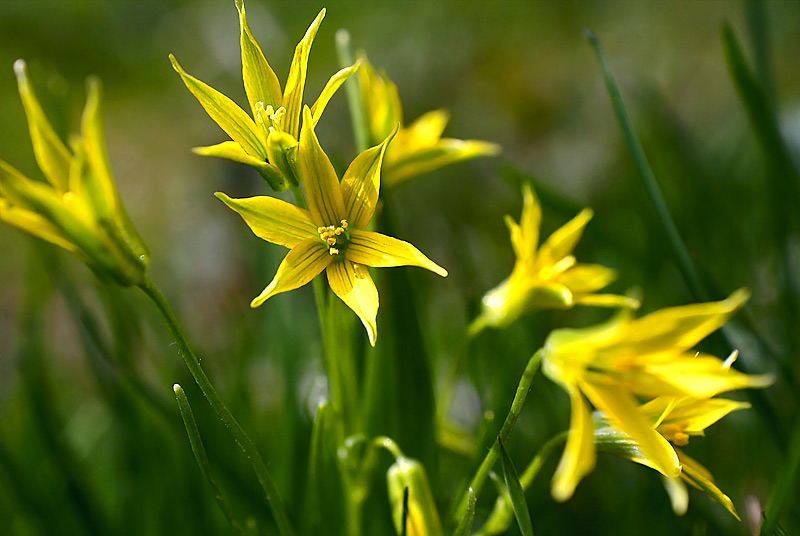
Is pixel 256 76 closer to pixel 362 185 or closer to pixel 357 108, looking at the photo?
pixel 362 185

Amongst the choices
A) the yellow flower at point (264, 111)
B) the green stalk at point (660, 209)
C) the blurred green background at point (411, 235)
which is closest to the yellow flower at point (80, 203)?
the yellow flower at point (264, 111)

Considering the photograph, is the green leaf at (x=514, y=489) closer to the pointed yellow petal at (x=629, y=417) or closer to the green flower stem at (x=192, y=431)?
the pointed yellow petal at (x=629, y=417)

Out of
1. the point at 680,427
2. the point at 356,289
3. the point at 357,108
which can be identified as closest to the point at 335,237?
the point at 356,289

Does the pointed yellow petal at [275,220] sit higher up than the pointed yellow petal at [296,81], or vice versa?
the pointed yellow petal at [296,81]

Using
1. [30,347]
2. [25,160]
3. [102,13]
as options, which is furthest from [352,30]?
[30,347]

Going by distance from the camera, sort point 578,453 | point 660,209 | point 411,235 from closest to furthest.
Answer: point 578,453 → point 660,209 → point 411,235

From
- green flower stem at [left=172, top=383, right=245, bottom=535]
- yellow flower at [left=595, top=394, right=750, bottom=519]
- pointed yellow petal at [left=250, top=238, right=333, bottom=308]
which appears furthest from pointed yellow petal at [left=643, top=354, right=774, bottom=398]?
green flower stem at [left=172, top=383, right=245, bottom=535]

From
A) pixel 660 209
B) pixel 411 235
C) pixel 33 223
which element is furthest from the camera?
pixel 411 235
